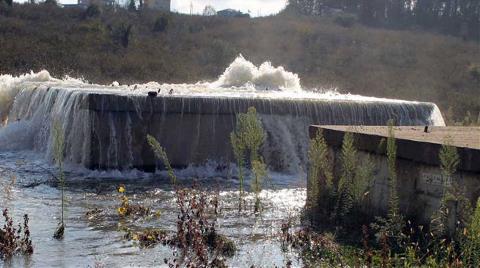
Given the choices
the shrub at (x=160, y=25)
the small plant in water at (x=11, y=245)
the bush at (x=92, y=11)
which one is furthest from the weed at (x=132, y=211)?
the bush at (x=92, y=11)

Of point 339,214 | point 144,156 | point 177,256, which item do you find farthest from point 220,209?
point 144,156

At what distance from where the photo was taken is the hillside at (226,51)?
3106 centimetres

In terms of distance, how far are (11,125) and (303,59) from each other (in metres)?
25.7

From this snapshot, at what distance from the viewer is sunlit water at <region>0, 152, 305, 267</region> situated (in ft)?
20.0

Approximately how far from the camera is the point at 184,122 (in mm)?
12016

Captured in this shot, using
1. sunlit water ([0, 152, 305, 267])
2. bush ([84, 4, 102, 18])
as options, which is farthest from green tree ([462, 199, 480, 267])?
bush ([84, 4, 102, 18])

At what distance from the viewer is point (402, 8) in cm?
6322

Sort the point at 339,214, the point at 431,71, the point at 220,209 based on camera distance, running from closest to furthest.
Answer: the point at 339,214 → the point at 220,209 → the point at 431,71

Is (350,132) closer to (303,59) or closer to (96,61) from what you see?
(96,61)

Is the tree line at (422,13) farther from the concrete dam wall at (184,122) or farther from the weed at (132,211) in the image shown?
the weed at (132,211)

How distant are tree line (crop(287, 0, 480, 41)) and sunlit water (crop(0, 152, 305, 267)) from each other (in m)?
50.6

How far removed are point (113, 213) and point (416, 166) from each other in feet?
11.2

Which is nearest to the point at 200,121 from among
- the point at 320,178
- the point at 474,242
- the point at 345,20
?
the point at 320,178

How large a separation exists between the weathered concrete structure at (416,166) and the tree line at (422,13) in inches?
2083
